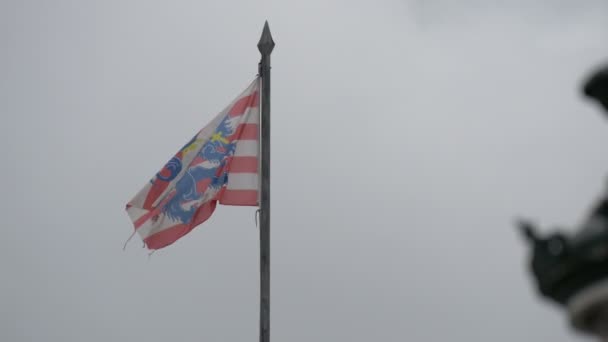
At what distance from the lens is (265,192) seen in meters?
16.4

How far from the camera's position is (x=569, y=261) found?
547cm

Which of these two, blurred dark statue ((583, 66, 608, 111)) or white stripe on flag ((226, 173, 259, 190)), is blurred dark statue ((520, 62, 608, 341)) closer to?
blurred dark statue ((583, 66, 608, 111))

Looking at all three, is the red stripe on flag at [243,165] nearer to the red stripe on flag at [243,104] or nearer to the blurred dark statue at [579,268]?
the red stripe on flag at [243,104]

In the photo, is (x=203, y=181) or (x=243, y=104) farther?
(x=243, y=104)

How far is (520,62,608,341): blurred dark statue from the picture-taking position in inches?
212

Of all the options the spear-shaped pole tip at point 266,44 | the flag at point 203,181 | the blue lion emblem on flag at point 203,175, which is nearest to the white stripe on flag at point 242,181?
the flag at point 203,181

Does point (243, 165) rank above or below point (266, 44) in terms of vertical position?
below

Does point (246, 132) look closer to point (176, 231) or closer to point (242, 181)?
point (242, 181)

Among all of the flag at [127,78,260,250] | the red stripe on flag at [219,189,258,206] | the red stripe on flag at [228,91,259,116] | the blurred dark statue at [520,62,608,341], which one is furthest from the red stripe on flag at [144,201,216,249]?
the blurred dark statue at [520,62,608,341]

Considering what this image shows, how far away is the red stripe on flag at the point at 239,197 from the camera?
1684cm

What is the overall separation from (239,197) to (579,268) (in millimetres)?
11857

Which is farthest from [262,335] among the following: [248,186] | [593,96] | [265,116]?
[593,96]

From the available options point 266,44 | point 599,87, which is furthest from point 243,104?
point 599,87

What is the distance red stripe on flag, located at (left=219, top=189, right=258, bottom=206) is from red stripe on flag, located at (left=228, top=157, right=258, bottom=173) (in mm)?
423
